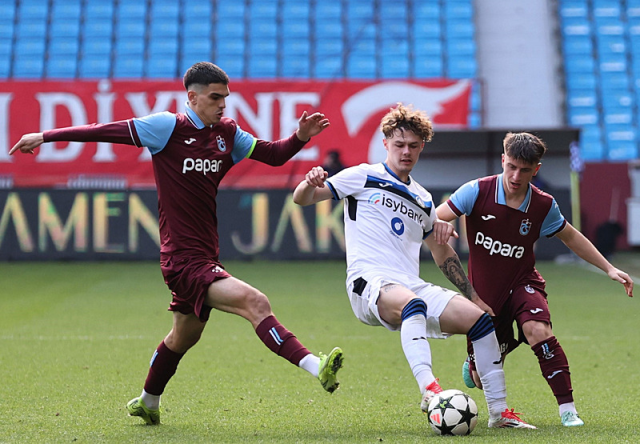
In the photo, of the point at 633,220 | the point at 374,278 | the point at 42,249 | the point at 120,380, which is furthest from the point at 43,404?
the point at 633,220

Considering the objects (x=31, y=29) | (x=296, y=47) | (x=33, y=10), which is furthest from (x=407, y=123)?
(x=33, y=10)

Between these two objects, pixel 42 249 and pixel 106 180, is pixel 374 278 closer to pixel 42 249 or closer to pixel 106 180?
pixel 42 249

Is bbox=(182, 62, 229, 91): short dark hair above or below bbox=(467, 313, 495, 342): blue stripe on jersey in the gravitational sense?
above

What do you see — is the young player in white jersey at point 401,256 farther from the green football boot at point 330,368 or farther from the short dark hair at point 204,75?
Answer: the short dark hair at point 204,75

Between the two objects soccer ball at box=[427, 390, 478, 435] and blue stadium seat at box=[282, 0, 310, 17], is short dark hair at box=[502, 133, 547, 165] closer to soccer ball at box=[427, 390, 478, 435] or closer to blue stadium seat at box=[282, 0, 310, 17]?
soccer ball at box=[427, 390, 478, 435]

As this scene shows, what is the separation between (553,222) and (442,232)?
810 millimetres

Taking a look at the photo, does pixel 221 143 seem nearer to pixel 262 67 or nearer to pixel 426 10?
pixel 262 67

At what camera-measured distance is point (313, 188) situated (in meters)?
4.73

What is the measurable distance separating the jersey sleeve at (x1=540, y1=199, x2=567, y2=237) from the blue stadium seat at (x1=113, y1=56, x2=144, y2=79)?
18.2 meters

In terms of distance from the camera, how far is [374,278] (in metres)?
4.68

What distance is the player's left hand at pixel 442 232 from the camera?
471 centimetres

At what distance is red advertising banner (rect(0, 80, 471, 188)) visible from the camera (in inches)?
725

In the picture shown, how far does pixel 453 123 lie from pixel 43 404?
1452cm

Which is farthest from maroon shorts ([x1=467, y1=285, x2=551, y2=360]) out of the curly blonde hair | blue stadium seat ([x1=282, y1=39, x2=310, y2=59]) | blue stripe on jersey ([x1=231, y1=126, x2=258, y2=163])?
blue stadium seat ([x1=282, y1=39, x2=310, y2=59])
